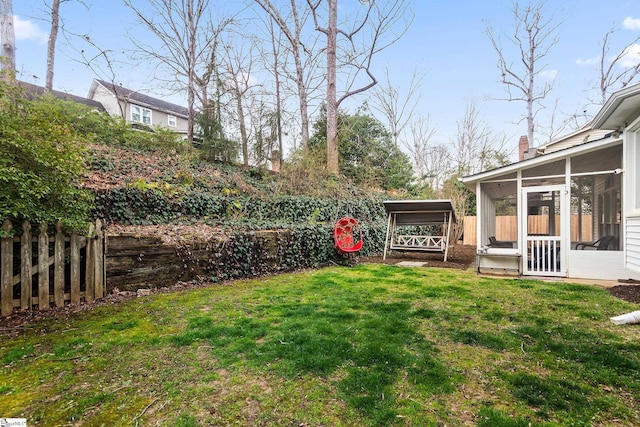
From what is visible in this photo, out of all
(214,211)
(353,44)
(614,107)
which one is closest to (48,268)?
(214,211)

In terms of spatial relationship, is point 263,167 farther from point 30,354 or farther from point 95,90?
point 95,90

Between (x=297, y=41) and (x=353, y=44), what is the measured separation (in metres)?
2.70

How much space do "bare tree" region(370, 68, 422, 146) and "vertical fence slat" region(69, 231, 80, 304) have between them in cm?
1753

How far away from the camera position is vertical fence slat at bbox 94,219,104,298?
432 centimetres

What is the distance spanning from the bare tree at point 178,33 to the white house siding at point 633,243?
12495 mm

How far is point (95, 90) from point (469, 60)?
84.9 ft

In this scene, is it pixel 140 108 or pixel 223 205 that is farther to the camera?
pixel 140 108

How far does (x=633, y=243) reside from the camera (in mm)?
4992

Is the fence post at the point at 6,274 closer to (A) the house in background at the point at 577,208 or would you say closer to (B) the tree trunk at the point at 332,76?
(A) the house in background at the point at 577,208

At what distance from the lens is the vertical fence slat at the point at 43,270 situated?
373cm

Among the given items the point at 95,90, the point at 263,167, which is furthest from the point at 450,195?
the point at 95,90

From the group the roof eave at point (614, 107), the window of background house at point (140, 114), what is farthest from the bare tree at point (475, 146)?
the window of background house at point (140, 114)

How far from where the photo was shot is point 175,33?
11.9 m

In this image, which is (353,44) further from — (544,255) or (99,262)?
(99,262)
